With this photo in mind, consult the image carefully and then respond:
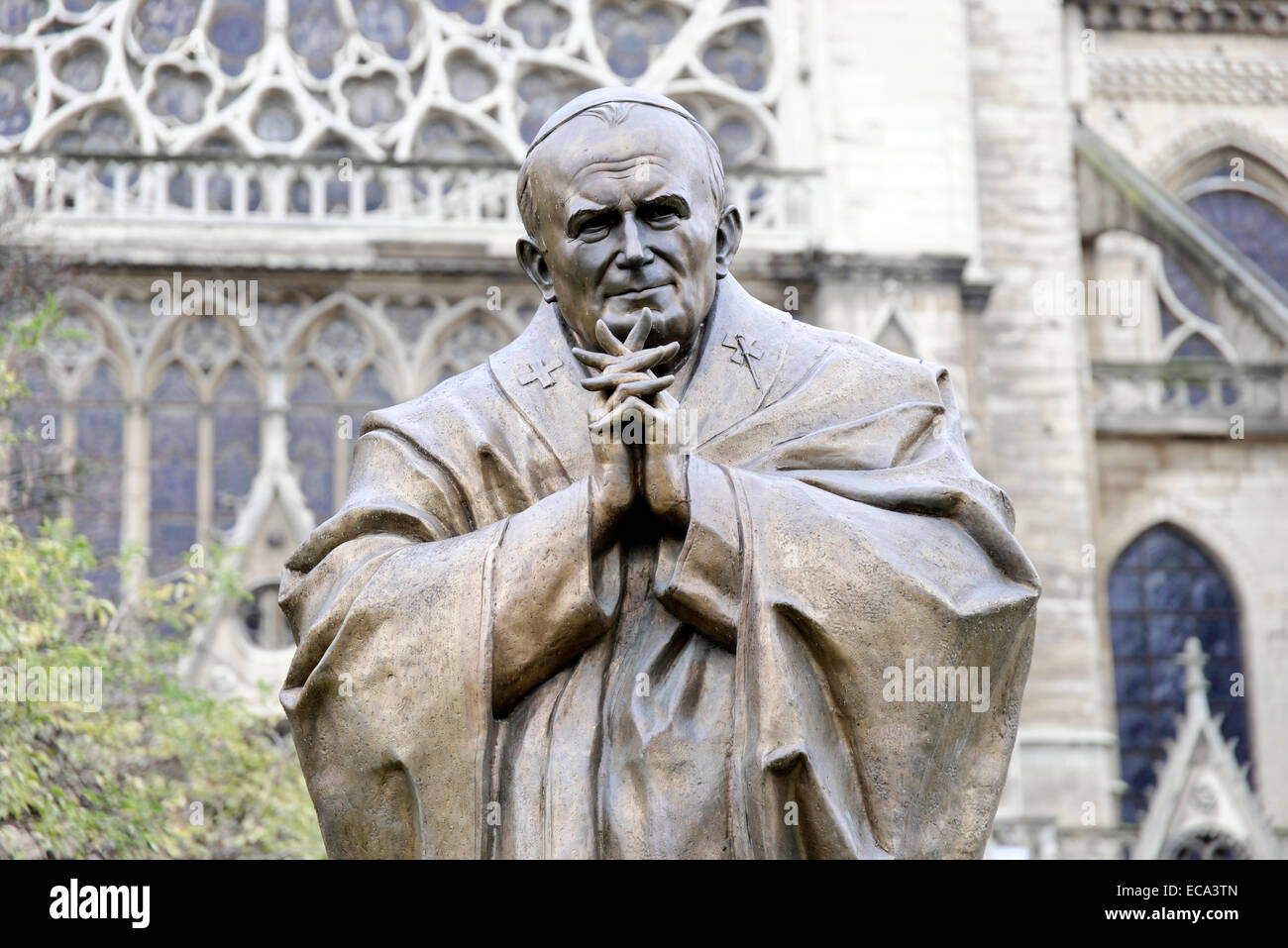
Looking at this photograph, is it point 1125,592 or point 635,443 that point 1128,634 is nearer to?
point 1125,592

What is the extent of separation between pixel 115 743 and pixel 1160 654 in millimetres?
13417

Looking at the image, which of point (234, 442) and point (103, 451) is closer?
point (103, 451)

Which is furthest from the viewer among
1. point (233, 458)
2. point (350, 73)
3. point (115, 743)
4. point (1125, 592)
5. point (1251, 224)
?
point (1251, 224)

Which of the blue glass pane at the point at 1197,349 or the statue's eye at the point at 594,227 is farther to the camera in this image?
the blue glass pane at the point at 1197,349

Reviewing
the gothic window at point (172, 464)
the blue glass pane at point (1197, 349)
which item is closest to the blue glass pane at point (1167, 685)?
the blue glass pane at point (1197, 349)

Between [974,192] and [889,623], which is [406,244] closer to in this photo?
[974,192]

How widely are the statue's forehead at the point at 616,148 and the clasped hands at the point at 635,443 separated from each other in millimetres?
333

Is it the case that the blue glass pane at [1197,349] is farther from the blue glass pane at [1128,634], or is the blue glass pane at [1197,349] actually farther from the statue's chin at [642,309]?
the statue's chin at [642,309]

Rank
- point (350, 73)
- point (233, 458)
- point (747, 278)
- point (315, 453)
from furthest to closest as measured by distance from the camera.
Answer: point (350, 73), point (747, 278), point (233, 458), point (315, 453)

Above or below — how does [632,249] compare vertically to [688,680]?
above

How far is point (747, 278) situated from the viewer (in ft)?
65.3

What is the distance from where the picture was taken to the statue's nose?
321 centimetres

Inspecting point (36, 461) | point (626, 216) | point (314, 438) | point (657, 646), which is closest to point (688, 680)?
point (657, 646)

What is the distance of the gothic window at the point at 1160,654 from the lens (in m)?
21.6
